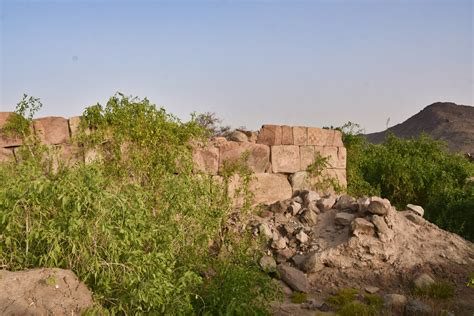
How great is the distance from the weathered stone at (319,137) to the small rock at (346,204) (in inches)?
66.6

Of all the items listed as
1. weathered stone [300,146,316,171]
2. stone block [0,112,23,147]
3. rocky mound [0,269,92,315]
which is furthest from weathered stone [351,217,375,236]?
stone block [0,112,23,147]

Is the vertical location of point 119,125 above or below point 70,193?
above

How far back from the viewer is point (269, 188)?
9.81 meters

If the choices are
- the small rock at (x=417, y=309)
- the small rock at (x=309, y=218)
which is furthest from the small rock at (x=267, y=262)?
the small rock at (x=417, y=309)

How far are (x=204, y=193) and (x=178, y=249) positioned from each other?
39.9 inches

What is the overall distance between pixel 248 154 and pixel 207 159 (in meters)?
0.80

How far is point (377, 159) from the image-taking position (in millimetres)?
13000

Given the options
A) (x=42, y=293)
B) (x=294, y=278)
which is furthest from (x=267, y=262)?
(x=42, y=293)

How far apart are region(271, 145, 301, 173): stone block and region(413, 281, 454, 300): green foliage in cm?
350

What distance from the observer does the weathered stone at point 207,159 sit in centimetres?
898

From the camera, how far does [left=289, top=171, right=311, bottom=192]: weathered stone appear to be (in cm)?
1016

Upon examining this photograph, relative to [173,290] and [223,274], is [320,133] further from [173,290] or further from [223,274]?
[173,290]

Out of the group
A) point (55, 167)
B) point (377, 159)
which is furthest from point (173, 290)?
point (377, 159)

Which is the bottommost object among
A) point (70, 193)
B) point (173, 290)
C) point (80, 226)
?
point (173, 290)
